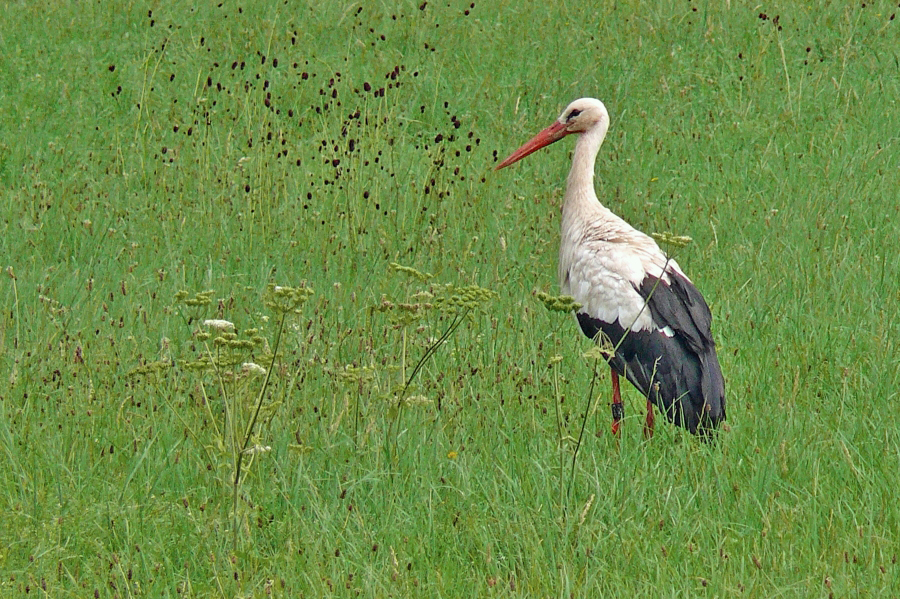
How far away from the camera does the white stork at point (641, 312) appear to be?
426 centimetres

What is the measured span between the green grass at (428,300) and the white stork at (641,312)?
0.16 meters

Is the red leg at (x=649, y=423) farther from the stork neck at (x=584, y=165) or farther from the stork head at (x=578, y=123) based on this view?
the stork head at (x=578, y=123)

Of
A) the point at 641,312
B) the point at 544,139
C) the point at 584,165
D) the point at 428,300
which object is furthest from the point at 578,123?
the point at 641,312

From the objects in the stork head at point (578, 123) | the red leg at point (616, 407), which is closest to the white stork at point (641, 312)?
the red leg at point (616, 407)

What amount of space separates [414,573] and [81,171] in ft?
15.4

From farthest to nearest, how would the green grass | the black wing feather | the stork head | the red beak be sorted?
the red beak
the stork head
the black wing feather
the green grass

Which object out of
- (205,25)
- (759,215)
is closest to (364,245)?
(759,215)

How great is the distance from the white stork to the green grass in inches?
6.2

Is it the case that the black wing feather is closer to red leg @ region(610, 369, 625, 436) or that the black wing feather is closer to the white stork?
the white stork

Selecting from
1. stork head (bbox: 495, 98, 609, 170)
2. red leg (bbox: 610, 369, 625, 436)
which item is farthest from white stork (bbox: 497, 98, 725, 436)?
stork head (bbox: 495, 98, 609, 170)

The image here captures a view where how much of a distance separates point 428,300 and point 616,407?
804mm

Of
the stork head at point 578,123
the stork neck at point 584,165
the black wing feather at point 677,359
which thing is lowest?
the black wing feather at point 677,359

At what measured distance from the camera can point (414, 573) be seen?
10.4 feet

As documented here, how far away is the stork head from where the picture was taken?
602 centimetres
